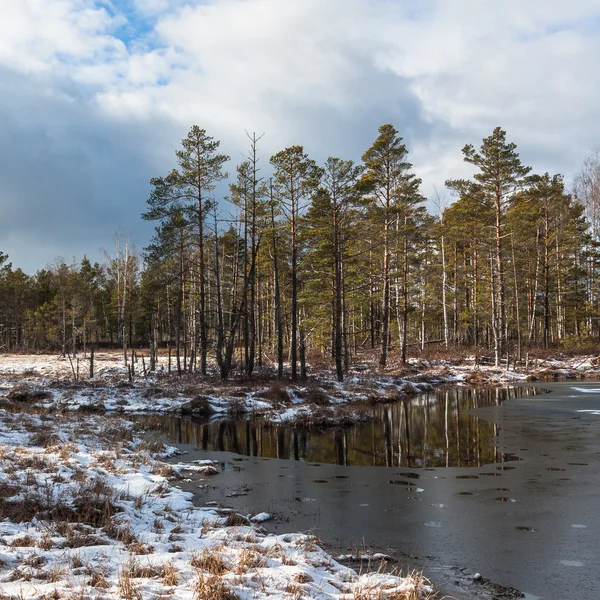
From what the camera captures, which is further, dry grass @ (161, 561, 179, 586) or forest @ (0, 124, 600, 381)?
forest @ (0, 124, 600, 381)

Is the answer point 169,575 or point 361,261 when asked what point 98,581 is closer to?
point 169,575

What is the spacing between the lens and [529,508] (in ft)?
24.9

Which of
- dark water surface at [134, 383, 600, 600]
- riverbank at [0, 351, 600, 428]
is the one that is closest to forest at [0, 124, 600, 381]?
riverbank at [0, 351, 600, 428]

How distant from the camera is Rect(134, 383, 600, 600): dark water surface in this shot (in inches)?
233

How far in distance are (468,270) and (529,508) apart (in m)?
38.8

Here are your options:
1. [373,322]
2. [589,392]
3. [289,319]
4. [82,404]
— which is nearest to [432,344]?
[373,322]

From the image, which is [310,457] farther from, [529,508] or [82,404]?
[82,404]

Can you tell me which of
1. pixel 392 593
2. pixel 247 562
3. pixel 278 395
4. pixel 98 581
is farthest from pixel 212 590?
pixel 278 395

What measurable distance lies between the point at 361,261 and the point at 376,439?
23.6 m

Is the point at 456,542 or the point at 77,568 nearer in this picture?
the point at 77,568

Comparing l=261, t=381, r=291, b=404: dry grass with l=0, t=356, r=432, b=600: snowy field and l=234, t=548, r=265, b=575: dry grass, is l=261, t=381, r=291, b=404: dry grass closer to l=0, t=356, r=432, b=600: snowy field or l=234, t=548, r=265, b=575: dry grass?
l=0, t=356, r=432, b=600: snowy field

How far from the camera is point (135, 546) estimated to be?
5594 millimetres

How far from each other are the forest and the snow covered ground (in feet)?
55.2

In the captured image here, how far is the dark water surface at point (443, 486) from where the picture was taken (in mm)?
5910
